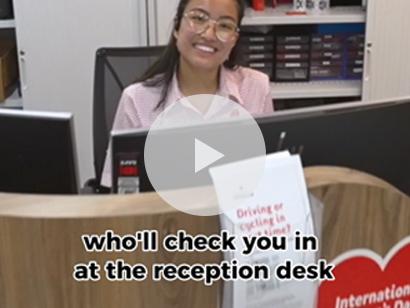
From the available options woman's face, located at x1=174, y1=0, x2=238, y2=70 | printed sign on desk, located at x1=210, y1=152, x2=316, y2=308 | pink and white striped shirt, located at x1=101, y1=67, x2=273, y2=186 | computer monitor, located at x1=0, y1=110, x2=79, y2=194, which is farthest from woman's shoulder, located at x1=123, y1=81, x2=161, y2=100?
printed sign on desk, located at x1=210, y1=152, x2=316, y2=308

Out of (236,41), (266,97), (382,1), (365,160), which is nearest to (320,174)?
(365,160)

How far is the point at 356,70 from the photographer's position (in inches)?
120

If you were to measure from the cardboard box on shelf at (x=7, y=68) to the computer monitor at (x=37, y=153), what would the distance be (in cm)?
184

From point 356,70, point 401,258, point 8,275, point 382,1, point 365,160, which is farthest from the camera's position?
point 356,70

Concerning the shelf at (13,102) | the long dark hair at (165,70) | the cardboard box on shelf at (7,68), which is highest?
the long dark hair at (165,70)

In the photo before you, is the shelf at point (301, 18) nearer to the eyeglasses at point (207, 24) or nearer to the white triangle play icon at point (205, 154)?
the eyeglasses at point (207, 24)

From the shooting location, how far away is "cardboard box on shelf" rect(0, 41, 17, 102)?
117 inches

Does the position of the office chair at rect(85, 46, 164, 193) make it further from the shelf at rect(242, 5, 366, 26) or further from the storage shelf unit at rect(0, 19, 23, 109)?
the storage shelf unit at rect(0, 19, 23, 109)

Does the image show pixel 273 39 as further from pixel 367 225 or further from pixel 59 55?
pixel 367 225

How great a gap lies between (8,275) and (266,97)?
1.29m

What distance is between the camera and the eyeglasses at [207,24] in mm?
1752

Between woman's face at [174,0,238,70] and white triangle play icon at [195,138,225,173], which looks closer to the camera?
white triangle play icon at [195,138,225,173]

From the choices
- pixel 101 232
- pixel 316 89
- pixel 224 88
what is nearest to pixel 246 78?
pixel 224 88
